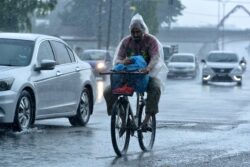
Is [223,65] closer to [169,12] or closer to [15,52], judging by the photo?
[15,52]

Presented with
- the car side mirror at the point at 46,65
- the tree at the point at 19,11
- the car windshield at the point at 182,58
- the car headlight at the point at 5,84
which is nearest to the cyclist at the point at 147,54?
the car headlight at the point at 5,84

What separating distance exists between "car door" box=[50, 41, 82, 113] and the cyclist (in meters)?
3.22

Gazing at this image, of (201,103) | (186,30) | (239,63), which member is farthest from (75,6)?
(201,103)

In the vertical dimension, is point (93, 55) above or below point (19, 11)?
below

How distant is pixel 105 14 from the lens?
271 ft

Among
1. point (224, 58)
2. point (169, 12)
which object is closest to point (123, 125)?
point (224, 58)

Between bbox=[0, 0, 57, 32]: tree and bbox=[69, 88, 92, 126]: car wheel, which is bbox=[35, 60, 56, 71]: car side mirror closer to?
bbox=[69, 88, 92, 126]: car wheel

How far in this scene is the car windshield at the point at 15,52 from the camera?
13586mm

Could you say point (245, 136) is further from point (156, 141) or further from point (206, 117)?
point (206, 117)

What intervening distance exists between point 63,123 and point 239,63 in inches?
1020

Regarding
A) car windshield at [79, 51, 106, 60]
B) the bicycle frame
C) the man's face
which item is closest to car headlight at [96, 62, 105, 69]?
car windshield at [79, 51, 106, 60]

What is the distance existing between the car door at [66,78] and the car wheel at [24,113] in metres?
1.03

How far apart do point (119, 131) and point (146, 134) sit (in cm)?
96

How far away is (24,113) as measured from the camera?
43.1ft
